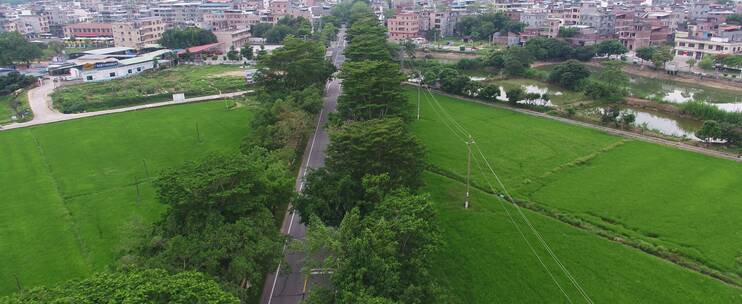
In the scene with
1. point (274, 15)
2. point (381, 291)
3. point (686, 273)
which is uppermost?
point (274, 15)

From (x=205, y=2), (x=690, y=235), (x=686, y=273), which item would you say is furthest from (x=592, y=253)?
(x=205, y=2)

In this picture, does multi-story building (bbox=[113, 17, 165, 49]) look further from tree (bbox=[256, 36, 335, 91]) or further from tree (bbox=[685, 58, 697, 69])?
tree (bbox=[685, 58, 697, 69])

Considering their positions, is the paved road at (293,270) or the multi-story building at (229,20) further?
the multi-story building at (229,20)

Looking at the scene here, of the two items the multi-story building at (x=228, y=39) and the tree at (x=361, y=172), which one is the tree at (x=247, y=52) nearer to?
the multi-story building at (x=228, y=39)

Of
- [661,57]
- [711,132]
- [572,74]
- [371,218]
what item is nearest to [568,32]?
[661,57]

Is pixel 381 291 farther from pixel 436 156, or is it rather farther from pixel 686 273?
pixel 436 156

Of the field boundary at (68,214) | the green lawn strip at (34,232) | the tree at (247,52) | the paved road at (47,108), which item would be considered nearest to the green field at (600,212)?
the field boundary at (68,214)

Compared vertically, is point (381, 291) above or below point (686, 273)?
above
